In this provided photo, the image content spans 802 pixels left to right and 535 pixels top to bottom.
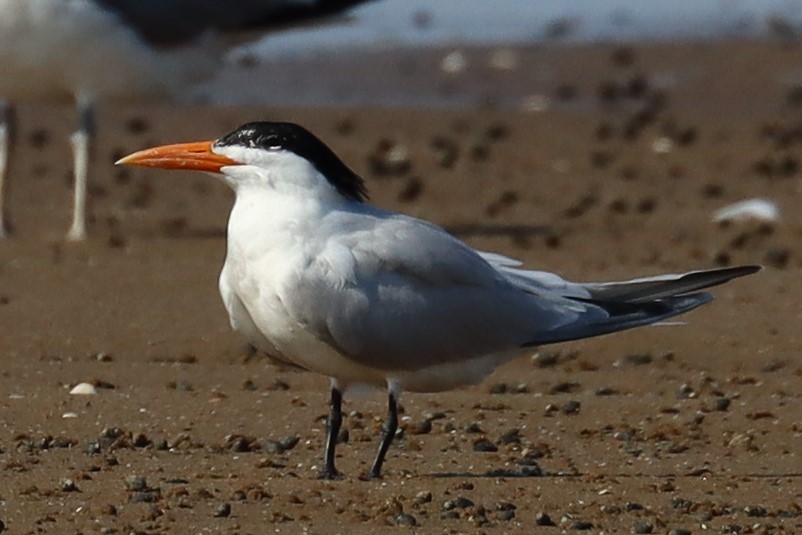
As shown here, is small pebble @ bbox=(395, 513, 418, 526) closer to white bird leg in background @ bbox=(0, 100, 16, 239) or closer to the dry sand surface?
the dry sand surface

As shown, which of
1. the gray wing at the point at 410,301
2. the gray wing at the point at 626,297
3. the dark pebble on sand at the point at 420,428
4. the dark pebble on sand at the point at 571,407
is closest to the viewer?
the gray wing at the point at 410,301

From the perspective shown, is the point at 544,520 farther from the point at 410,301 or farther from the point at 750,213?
the point at 750,213

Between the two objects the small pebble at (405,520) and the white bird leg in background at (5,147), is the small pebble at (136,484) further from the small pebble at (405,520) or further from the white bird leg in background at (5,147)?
the white bird leg in background at (5,147)

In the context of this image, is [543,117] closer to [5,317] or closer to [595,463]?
[5,317]

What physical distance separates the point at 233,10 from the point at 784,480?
603 centimetres

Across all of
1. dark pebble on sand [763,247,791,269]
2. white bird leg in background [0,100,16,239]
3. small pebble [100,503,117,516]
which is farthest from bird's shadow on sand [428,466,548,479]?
white bird leg in background [0,100,16,239]

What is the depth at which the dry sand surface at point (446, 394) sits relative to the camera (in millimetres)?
5551

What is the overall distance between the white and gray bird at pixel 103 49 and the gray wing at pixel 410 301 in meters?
4.72

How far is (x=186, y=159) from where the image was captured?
612 cm

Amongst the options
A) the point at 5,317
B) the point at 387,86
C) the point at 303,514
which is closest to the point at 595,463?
the point at 303,514

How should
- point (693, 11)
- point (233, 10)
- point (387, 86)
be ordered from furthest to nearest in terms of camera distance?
point (693, 11)
point (387, 86)
point (233, 10)

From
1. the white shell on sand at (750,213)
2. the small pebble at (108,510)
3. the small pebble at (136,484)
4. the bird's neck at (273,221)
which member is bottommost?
the small pebble at (108,510)

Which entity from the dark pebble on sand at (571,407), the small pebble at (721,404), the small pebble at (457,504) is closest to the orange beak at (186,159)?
the small pebble at (457,504)

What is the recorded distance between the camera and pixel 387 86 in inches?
673
